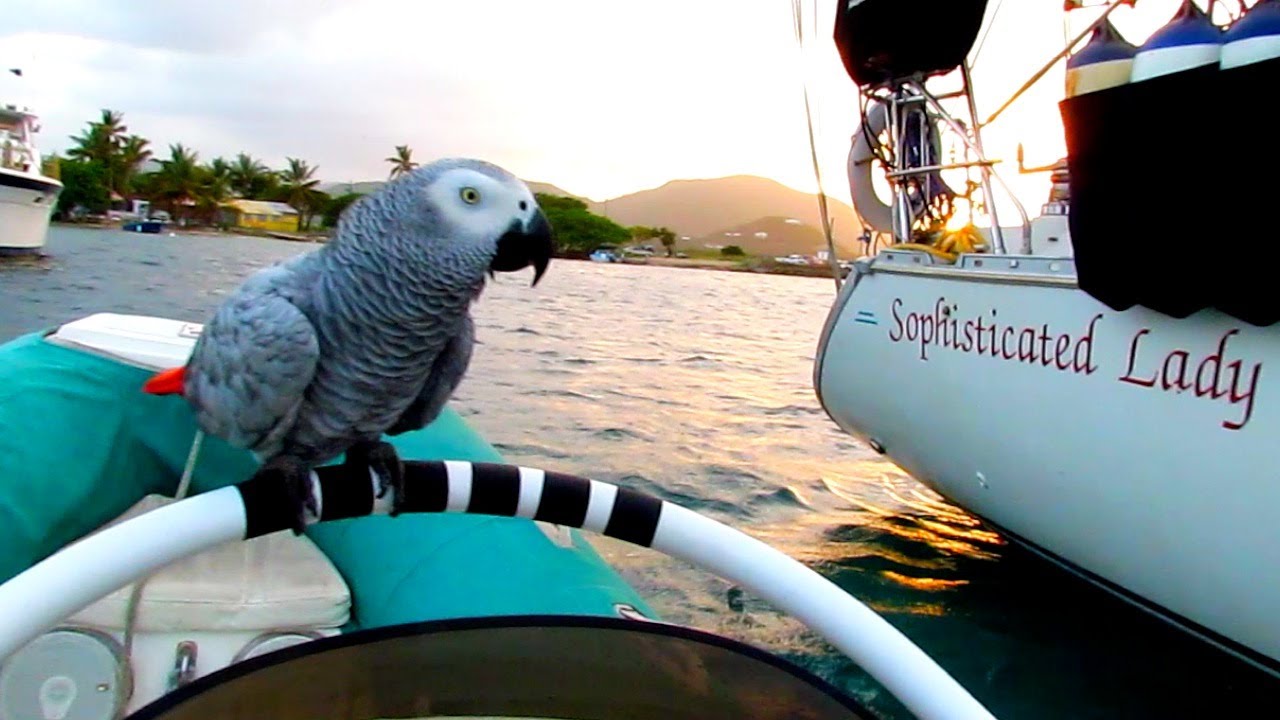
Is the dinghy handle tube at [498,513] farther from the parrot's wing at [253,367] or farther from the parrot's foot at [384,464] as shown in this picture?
the parrot's wing at [253,367]

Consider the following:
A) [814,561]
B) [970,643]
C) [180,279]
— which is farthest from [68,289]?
[970,643]

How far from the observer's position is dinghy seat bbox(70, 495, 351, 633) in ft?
6.72

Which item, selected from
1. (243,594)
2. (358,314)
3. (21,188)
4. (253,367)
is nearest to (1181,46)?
(358,314)

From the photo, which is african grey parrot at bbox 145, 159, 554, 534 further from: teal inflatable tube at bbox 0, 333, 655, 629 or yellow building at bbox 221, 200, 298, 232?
yellow building at bbox 221, 200, 298, 232

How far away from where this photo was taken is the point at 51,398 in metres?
1.95

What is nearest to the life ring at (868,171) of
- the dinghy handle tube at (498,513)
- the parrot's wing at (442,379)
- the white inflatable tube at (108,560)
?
the parrot's wing at (442,379)

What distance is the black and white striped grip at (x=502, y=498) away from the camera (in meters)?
1.00

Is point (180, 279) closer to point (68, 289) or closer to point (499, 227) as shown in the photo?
point (68, 289)

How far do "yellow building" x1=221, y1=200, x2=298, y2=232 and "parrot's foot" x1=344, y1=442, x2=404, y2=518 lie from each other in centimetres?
5777

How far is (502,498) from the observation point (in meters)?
1.03

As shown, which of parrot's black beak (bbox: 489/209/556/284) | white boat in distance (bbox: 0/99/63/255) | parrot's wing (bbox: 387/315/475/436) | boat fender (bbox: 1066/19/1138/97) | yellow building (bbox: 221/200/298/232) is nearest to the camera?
parrot's black beak (bbox: 489/209/556/284)

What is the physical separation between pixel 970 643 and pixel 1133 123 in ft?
5.92

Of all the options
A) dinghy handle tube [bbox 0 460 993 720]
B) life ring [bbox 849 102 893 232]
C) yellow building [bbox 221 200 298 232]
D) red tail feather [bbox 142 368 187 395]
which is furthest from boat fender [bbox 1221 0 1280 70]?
yellow building [bbox 221 200 298 232]

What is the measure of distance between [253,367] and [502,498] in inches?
23.9
